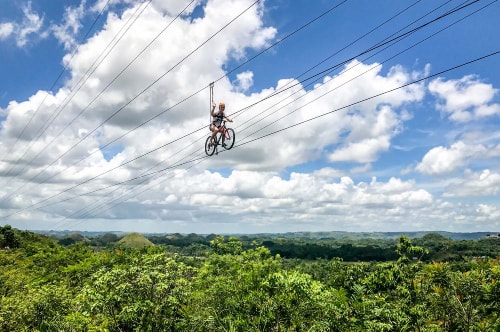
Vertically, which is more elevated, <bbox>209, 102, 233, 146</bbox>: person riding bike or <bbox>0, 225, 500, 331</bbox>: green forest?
<bbox>209, 102, 233, 146</bbox>: person riding bike

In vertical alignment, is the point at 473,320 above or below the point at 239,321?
below

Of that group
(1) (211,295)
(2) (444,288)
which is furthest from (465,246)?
(1) (211,295)

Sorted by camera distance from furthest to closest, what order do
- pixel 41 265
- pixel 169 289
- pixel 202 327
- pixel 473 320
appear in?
pixel 41 265 < pixel 473 320 < pixel 169 289 < pixel 202 327

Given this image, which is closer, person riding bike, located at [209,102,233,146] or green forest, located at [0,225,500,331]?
green forest, located at [0,225,500,331]

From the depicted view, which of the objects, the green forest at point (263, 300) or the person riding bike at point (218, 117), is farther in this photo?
the person riding bike at point (218, 117)

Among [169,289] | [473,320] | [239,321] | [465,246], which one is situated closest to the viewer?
[239,321]

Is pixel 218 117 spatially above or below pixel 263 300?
above

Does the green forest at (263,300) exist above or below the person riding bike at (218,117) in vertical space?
below

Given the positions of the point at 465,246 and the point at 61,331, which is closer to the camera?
the point at 61,331

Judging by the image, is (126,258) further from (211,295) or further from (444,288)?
(444,288)

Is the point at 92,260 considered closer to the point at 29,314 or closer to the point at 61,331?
the point at 29,314
